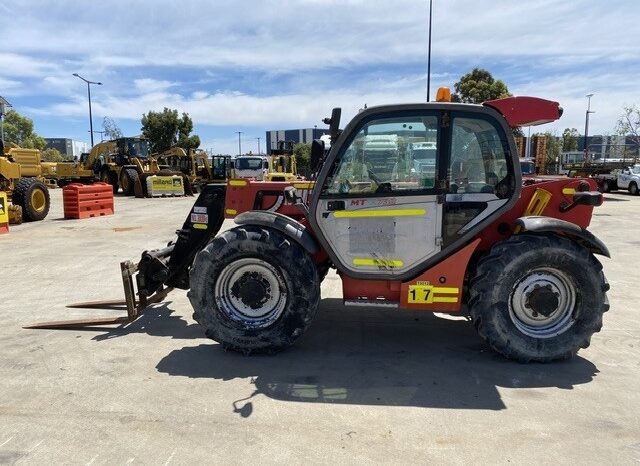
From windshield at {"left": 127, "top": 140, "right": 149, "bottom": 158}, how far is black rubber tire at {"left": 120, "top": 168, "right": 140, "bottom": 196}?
66.4 inches

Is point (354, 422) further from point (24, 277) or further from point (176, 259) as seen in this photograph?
point (24, 277)

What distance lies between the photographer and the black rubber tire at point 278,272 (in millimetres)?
4363

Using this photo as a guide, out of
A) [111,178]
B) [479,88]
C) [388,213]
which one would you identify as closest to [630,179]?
[479,88]

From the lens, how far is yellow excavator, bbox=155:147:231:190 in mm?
30094

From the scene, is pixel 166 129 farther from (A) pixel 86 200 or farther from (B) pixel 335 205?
(B) pixel 335 205

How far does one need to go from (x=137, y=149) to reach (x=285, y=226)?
27.6 metres

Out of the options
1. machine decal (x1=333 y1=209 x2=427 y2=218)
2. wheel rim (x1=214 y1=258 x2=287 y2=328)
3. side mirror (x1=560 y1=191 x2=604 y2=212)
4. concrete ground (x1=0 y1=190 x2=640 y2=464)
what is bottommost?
concrete ground (x1=0 y1=190 x2=640 y2=464)

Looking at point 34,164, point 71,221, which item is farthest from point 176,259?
point 34,164

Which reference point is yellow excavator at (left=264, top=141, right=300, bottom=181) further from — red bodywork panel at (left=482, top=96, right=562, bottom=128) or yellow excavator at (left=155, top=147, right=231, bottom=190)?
red bodywork panel at (left=482, top=96, right=562, bottom=128)

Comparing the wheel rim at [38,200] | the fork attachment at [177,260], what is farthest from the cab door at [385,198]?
the wheel rim at [38,200]

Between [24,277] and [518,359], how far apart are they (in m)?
7.41

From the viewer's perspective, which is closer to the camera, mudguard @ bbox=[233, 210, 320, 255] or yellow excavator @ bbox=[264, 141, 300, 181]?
mudguard @ bbox=[233, 210, 320, 255]

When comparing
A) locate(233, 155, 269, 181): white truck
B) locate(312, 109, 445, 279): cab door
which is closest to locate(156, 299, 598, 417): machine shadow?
locate(312, 109, 445, 279): cab door

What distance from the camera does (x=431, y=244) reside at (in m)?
4.36
